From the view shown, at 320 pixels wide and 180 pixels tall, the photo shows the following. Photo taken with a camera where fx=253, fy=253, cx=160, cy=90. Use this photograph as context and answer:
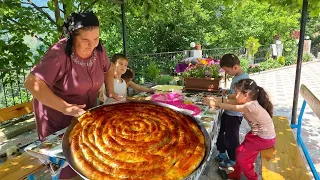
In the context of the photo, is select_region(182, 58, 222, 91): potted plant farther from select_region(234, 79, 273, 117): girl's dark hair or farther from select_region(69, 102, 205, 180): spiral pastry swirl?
select_region(69, 102, 205, 180): spiral pastry swirl

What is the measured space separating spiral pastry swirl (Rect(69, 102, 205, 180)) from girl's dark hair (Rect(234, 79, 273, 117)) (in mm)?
1182

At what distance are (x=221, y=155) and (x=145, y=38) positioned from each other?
13.8m

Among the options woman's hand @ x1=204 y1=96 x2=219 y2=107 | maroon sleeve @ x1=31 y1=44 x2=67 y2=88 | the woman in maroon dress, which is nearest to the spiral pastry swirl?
the woman in maroon dress

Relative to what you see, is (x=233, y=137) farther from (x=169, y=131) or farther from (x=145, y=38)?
(x=145, y=38)

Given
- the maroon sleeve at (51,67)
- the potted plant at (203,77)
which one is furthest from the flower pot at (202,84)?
the maroon sleeve at (51,67)

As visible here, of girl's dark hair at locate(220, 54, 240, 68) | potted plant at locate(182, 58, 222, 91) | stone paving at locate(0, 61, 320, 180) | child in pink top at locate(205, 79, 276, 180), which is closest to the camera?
child in pink top at locate(205, 79, 276, 180)

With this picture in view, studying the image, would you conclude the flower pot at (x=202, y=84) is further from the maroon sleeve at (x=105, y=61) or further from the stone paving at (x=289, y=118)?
the maroon sleeve at (x=105, y=61)

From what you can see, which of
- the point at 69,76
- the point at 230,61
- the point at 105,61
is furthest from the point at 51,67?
the point at 230,61

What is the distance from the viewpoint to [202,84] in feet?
12.1

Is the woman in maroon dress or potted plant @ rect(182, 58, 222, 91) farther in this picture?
potted plant @ rect(182, 58, 222, 91)

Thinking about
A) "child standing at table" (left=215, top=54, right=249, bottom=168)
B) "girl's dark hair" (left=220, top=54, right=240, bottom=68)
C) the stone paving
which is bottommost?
the stone paving

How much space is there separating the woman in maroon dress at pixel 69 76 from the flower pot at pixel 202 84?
1.81 m

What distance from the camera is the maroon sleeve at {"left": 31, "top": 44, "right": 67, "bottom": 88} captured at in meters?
1.66

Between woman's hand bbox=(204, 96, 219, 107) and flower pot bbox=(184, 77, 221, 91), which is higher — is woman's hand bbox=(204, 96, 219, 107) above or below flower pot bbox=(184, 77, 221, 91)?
below
